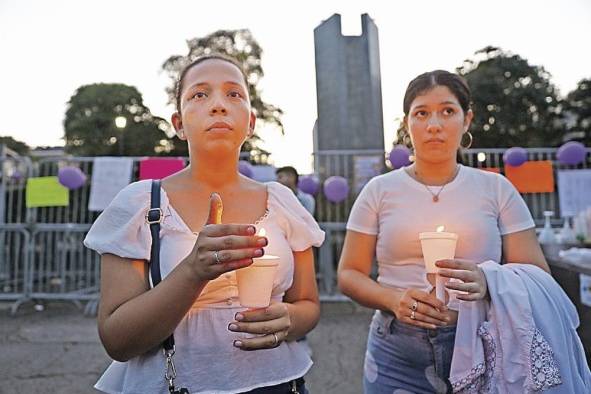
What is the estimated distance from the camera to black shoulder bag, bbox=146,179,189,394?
1.25 meters

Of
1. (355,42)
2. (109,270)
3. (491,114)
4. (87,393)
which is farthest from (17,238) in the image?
(491,114)

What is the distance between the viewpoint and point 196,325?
4.28 ft

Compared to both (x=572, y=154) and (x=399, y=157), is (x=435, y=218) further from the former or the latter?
(x=572, y=154)

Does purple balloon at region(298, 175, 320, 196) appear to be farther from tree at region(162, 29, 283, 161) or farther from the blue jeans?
tree at region(162, 29, 283, 161)

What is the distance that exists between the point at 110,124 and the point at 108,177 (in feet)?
75.1

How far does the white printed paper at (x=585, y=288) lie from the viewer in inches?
102

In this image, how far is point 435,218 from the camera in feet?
6.01

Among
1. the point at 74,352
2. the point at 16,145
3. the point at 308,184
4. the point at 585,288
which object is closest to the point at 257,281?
the point at 585,288

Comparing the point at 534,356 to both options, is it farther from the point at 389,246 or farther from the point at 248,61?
the point at 248,61

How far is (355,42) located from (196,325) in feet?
45.5

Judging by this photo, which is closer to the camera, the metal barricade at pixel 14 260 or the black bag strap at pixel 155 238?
the black bag strap at pixel 155 238

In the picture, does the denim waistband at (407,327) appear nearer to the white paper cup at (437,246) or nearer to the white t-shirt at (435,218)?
the white t-shirt at (435,218)

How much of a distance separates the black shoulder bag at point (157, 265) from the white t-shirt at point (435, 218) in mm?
937

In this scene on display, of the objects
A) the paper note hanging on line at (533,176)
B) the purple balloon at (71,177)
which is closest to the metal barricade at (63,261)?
the purple balloon at (71,177)
